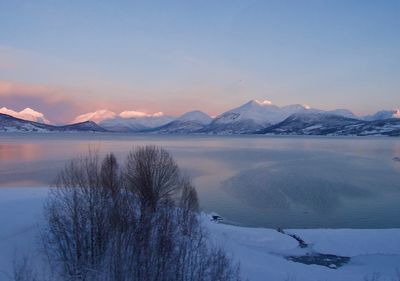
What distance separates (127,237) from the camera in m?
9.27

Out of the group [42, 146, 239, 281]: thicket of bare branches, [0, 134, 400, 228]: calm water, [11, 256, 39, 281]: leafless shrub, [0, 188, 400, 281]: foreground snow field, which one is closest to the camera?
[11, 256, 39, 281]: leafless shrub

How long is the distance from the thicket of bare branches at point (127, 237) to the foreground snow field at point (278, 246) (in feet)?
5.92

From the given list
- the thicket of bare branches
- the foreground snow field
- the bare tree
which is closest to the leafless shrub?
the thicket of bare branches

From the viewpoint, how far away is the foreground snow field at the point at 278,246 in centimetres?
1597

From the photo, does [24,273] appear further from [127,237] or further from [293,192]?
[293,192]

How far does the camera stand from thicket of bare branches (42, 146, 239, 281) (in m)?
7.89

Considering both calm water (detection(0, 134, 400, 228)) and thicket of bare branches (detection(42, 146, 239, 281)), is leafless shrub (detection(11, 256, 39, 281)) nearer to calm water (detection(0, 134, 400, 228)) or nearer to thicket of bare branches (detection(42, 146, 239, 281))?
thicket of bare branches (detection(42, 146, 239, 281))

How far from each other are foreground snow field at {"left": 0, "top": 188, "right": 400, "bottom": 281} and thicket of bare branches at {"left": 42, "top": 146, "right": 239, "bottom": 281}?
1.80 meters

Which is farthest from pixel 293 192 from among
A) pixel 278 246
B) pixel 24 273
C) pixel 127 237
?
pixel 24 273

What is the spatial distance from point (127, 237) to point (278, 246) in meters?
13.8

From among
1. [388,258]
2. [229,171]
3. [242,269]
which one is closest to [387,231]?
[388,258]

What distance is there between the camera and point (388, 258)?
64.6 ft

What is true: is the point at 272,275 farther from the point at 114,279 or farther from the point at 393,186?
the point at 393,186

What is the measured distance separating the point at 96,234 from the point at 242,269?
7.01 m
